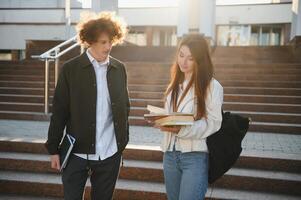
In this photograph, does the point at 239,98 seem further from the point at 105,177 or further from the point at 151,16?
the point at 151,16

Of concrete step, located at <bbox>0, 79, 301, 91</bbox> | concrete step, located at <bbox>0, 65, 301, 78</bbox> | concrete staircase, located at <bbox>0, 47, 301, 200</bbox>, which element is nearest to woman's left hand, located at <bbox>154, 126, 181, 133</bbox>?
concrete staircase, located at <bbox>0, 47, 301, 200</bbox>

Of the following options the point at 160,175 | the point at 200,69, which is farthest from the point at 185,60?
the point at 160,175

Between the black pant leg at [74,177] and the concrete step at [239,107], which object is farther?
the concrete step at [239,107]

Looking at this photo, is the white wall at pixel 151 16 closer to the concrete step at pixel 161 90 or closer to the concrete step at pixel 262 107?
the concrete step at pixel 161 90

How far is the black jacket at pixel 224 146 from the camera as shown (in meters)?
2.30

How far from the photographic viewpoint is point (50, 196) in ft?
14.0

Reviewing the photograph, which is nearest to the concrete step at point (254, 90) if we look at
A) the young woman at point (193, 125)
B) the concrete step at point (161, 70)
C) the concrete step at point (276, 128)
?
the concrete step at point (161, 70)

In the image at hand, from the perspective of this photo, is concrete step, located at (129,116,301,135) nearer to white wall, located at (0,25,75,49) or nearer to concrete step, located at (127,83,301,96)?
concrete step, located at (127,83,301,96)

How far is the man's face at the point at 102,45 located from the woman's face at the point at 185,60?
481 millimetres

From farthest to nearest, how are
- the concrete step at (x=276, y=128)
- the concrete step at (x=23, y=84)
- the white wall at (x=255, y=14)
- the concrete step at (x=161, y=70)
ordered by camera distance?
the white wall at (x=255, y=14), the concrete step at (x=23, y=84), the concrete step at (x=161, y=70), the concrete step at (x=276, y=128)

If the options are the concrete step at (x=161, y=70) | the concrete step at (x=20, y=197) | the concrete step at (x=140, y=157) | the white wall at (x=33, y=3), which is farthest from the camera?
the white wall at (x=33, y=3)

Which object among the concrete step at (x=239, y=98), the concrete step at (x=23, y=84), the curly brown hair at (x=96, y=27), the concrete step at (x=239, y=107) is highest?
the curly brown hair at (x=96, y=27)

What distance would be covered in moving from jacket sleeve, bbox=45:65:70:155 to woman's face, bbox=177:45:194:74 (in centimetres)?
78

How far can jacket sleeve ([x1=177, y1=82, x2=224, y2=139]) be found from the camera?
2.25 metres
